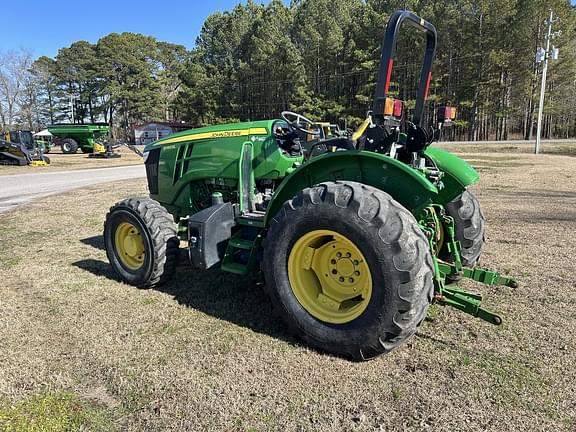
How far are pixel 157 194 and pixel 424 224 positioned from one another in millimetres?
3115

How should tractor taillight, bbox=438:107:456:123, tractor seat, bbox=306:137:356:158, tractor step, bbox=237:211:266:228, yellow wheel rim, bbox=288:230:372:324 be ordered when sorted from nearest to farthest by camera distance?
yellow wheel rim, bbox=288:230:372:324
tractor taillight, bbox=438:107:456:123
tractor seat, bbox=306:137:356:158
tractor step, bbox=237:211:266:228

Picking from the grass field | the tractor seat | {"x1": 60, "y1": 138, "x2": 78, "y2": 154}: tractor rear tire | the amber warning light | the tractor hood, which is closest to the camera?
the grass field

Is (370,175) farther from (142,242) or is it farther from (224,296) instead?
(142,242)

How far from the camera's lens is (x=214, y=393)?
266cm

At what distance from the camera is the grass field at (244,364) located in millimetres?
2438

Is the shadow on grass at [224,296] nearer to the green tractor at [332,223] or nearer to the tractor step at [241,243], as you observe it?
the green tractor at [332,223]

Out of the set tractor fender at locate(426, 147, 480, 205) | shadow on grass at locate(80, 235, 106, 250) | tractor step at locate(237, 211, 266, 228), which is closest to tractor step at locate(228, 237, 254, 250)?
tractor step at locate(237, 211, 266, 228)

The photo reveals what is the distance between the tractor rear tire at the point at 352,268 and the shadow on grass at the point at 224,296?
0.34 metres

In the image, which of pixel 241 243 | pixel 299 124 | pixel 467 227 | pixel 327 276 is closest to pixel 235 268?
pixel 241 243

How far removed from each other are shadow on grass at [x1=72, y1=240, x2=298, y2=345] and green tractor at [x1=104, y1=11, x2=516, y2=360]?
0.25m

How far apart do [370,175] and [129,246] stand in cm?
265

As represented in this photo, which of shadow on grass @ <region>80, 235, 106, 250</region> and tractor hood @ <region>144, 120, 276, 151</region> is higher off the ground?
tractor hood @ <region>144, 120, 276, 151</region>

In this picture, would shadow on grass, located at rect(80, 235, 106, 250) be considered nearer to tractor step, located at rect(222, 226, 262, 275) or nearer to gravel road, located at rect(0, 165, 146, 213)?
tractor step, located at rect(222, 226, 262, 275)

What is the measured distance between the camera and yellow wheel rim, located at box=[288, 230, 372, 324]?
310 centimetres
